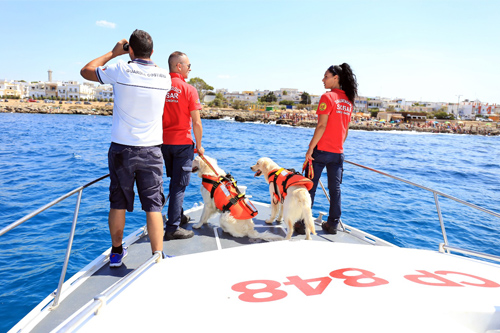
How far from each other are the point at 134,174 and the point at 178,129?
1080 mm

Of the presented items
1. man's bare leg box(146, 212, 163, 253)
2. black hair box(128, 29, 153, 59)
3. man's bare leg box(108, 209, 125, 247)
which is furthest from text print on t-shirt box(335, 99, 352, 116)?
man's bare leg box(108, 209, 125, 247)

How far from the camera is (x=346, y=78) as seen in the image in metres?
4.16

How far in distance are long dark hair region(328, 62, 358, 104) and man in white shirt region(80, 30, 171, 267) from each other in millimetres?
2494

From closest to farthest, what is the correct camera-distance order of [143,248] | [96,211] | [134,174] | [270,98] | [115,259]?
[134,174] < [115,259] < [143,248] < [96,211] < [270,98]

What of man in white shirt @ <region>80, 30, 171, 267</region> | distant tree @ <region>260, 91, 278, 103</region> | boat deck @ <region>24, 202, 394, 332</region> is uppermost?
distant tree @ <region>260, 91, 278, 103</region>

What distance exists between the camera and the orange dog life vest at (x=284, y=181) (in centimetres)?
388

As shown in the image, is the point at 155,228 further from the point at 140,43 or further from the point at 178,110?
the point at 140,43

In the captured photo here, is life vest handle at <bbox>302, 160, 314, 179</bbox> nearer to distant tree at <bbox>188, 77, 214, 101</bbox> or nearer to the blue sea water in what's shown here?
the blue sea water

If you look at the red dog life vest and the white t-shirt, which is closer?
the white t-shirt

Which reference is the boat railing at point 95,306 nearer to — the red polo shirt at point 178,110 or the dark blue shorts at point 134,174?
the dark blue shorts at point 134,174

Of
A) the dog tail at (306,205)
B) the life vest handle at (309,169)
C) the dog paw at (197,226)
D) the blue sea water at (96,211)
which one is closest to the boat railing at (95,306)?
the dog tail at (306,205)

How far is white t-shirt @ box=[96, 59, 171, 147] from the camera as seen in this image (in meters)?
2.57

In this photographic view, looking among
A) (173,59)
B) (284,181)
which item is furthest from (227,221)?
(173,59)

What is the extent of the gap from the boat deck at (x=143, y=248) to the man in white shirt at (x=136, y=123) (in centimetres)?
67
